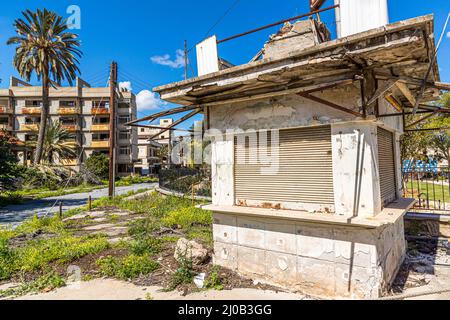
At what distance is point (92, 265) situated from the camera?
589cm

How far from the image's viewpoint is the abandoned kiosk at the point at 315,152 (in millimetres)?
3684

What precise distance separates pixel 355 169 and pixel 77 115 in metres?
45.1

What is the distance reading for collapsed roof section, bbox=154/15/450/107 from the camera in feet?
10.1

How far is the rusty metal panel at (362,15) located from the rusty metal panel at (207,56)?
237 cm

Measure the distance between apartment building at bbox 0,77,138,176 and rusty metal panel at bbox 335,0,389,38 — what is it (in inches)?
1615

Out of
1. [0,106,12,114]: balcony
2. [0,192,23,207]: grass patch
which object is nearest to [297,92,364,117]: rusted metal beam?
[0,192,23,207]: grass patch

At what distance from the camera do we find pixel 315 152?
14.2ft

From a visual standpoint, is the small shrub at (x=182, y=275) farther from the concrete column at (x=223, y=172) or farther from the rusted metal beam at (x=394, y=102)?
the rusted metal beam at (x=394, y=102)

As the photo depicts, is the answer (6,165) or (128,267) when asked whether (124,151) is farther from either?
(128,267)

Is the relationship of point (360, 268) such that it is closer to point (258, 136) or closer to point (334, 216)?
point (334, 216)

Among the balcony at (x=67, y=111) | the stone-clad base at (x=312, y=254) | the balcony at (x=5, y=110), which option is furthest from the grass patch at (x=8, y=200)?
the balcony at (x=5, y=110)

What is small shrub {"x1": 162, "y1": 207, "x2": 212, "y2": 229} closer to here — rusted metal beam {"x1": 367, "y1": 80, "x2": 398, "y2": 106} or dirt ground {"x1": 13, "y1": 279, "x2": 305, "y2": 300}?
dirt ground {"x1": 13, "y1": 279, "x2": 305, "y2": 300}

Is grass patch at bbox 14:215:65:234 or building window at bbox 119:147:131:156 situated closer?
grass patch at bbox 14:215:65:234
